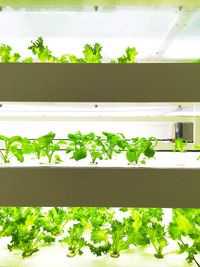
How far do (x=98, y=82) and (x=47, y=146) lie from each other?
41 centimetres

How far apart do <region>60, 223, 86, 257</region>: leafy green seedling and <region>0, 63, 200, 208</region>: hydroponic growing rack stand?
0.19 meters

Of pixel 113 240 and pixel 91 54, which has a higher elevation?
pixel 91 54

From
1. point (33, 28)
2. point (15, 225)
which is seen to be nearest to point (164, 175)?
point (15, 225)

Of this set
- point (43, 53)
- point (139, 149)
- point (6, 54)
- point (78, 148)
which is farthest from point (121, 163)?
point (6, 54)

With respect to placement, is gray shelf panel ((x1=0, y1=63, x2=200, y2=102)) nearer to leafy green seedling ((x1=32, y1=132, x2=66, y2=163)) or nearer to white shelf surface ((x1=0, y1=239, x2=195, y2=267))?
leafy green seedling ((x1=32, y1=132, x2=66, y2=163))

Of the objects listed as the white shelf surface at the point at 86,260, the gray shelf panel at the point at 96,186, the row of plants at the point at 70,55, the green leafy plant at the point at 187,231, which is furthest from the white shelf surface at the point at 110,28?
the white shelf surface at the point at 86,260

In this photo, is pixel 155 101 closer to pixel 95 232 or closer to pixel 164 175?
pixel 164 175

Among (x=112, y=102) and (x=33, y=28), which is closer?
(x=112, y=102)

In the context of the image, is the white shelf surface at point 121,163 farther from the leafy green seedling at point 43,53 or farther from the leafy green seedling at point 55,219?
the leafy green seedling at point 43,53

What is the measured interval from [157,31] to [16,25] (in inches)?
40.0

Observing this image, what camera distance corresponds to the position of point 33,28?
2160mm

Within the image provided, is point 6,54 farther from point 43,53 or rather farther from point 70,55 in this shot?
point 70,55

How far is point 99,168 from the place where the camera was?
134 centimetres

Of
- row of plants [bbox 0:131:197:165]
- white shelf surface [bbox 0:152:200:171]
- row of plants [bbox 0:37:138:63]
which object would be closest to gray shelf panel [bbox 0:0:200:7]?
row of plants [bbox 0:37:138:63]
